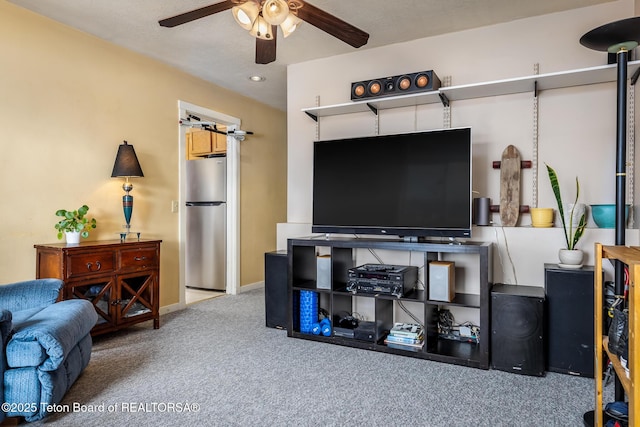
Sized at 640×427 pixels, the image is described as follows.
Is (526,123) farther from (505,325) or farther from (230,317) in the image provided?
(230,317)

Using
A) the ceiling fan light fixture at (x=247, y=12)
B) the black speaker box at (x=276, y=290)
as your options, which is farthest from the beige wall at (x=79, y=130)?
the ceiling fan light fixture at (x=247, y=12)

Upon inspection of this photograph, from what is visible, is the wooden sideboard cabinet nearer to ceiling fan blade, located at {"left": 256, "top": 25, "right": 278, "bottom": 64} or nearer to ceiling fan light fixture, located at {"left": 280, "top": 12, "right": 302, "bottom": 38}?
ceiling fan blade, located at {"left": 256, "top": 25, "right": 278, "bottom": 64}

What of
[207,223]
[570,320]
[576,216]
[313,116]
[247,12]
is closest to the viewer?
[247,12]

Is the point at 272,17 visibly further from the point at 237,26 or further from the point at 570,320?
the point at 570,320

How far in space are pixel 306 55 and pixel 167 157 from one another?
1.74 meters

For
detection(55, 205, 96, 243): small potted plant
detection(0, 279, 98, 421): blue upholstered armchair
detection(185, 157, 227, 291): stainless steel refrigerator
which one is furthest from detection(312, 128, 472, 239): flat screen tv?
detection(185, 157, 227, 291): stainless steel refrigerator

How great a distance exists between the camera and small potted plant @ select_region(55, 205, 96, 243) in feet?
9.59

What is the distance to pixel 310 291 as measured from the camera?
3.22m

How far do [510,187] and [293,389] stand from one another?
83.8 inches

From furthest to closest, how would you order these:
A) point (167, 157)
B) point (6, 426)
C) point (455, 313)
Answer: point (167, 157) < point (455, 313) < point (6, 426)

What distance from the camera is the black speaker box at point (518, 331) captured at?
7.98ft

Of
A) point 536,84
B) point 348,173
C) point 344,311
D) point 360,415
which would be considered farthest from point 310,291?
point 536,84

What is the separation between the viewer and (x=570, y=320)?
8.04 feet

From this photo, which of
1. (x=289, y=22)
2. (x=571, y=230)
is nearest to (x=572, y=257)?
(x=571, y=230)
